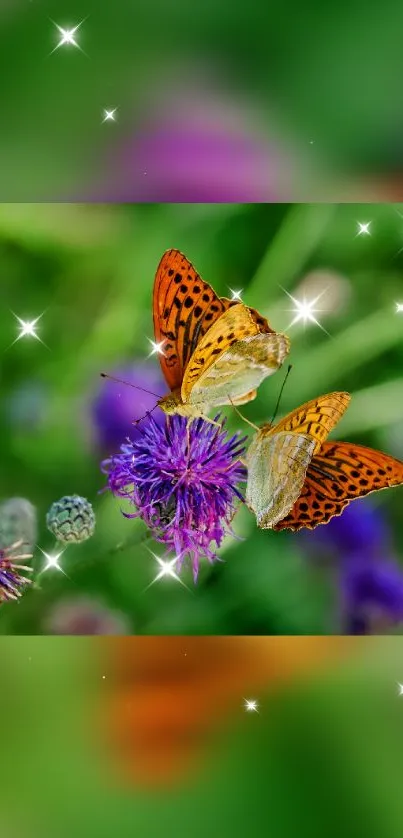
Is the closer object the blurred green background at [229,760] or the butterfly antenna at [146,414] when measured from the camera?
the blurred green background at [229,760]

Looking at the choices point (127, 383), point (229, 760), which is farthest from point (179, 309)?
point (229, 760)

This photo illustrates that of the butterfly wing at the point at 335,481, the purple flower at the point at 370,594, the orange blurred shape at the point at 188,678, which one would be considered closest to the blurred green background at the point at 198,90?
the butterfly wing at the point at 335,481

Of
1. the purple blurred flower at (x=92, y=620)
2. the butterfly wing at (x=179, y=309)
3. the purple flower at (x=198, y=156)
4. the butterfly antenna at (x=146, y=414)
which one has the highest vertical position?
the purple flower at (x=198, y=156)

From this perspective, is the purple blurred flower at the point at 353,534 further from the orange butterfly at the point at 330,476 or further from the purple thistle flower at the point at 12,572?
the purple thistle flower at the point at 12,572

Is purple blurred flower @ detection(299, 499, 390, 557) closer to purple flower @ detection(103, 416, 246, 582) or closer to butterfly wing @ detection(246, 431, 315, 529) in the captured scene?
butterfly wing @ detection(246, 431, 315, 529)

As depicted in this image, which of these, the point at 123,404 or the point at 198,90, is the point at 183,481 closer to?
the point at 123,404

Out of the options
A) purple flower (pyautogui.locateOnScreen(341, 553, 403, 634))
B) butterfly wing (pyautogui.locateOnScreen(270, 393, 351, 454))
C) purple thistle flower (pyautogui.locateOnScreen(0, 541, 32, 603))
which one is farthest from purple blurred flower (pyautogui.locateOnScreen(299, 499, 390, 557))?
purple thistle flower (pyautogui.locateOnScreen(0, 541, 32, 603))
